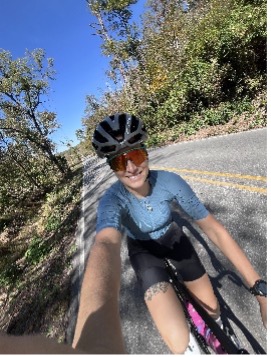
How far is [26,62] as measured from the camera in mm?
31047

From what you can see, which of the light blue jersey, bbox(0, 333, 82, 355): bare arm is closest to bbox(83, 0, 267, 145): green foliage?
the light blue jersey

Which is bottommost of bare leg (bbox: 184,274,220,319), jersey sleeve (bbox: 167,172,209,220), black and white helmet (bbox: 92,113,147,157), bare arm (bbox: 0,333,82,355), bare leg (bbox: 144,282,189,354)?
bare leg (bbox: 184,274,220,319)

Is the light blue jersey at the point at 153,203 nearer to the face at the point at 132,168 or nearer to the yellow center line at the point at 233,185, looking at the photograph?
the face at the point at 132,168

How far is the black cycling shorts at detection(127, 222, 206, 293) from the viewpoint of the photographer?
2.44 meters

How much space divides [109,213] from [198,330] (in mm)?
1063

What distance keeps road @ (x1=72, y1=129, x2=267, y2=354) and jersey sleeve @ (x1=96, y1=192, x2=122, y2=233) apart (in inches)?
66.6

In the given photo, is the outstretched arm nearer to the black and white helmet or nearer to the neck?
the neck

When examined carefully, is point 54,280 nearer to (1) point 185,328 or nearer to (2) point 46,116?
(1) point 185,328

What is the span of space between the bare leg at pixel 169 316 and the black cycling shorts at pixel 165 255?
0.62 ft

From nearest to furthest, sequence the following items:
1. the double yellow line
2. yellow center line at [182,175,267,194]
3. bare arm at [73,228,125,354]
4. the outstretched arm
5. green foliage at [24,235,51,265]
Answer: bare arm at [73,228,125,354]
the outstretched arm
yellow center line at [182,175,267,194]
the double yellow line
green foliage at [24,235,51,265]

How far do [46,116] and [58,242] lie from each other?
2686 cm

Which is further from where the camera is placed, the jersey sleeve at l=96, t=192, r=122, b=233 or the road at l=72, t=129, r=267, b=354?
the road at l=72, t=129, r=267, b=354

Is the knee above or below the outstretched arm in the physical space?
below

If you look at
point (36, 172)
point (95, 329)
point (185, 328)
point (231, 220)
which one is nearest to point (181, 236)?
point (185, 328)
